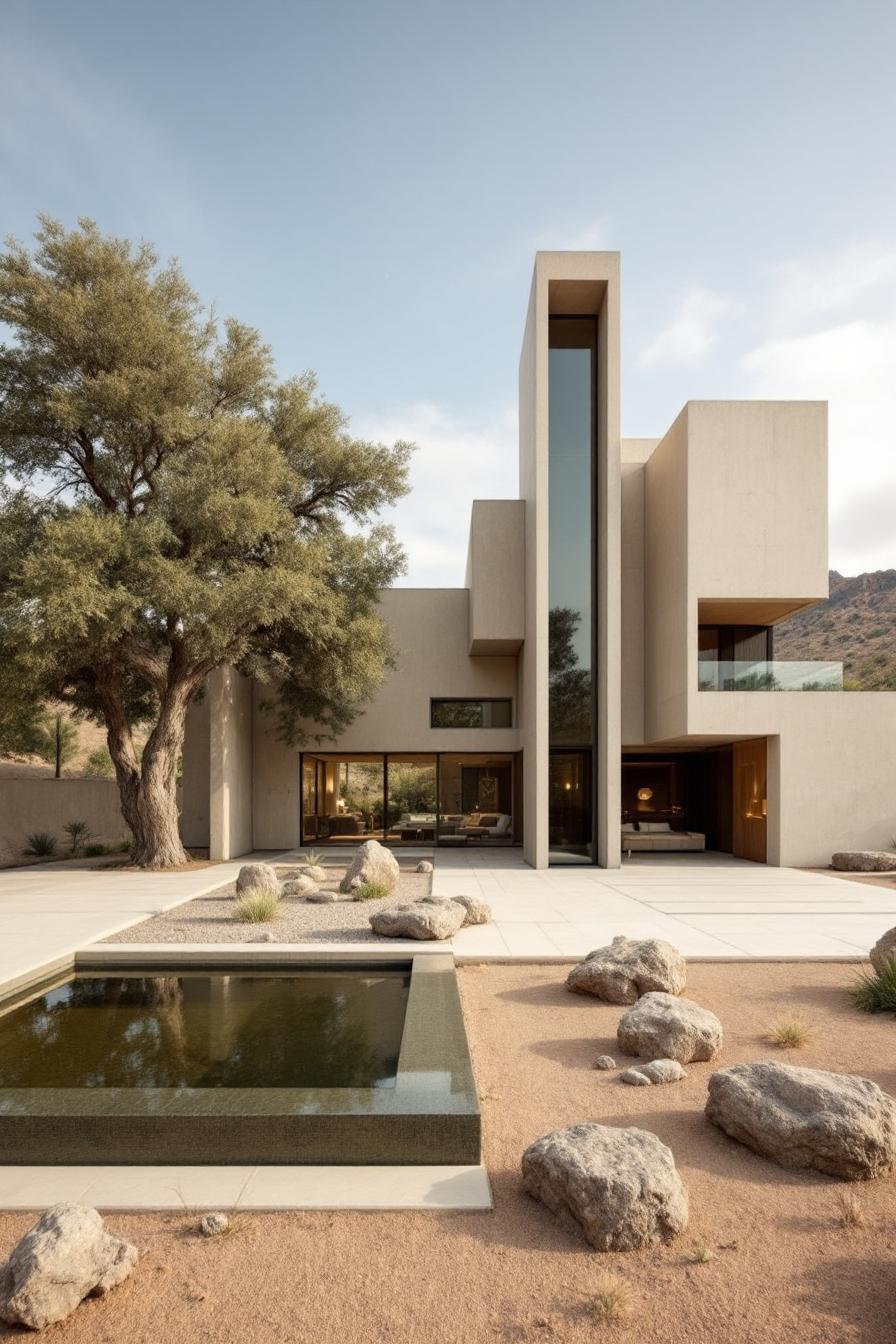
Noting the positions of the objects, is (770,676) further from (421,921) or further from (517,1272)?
(517,1272)

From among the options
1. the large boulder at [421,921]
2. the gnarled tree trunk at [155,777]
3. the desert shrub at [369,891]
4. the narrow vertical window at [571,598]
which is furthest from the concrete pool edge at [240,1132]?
the gnarled tree trunk at [155,777]

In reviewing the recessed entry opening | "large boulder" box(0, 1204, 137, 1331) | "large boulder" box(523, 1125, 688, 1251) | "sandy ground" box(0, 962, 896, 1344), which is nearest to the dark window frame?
the recessed entry opening

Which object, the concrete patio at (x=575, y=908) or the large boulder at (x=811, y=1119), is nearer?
Answer: the large boulder at (x=811, y=1119)

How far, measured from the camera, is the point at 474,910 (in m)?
8.30

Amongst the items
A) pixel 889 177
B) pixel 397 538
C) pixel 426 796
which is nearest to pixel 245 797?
pixel 426 796

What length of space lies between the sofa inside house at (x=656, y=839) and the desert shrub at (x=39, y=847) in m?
14.5

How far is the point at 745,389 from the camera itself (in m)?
15.6

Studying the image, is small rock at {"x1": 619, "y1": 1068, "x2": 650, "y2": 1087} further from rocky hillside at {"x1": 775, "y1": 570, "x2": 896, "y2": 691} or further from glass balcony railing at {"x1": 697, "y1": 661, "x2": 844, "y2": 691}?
rocky hillside at {"x1": 775, "y1": 570, "x2": 896, "y2": 691}

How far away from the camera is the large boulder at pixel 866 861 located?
1328cm

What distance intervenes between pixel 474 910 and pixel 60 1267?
6.12 m

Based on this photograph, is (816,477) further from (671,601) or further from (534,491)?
(534,491)

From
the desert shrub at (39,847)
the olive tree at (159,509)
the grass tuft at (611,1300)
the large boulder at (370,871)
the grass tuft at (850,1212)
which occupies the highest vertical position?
the olive tree at (159,509)

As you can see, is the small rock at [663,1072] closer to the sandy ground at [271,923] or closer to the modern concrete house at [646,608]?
the sandy ground at [271,923]

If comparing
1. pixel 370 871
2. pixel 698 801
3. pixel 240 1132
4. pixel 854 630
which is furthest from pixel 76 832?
pixel 854 630
